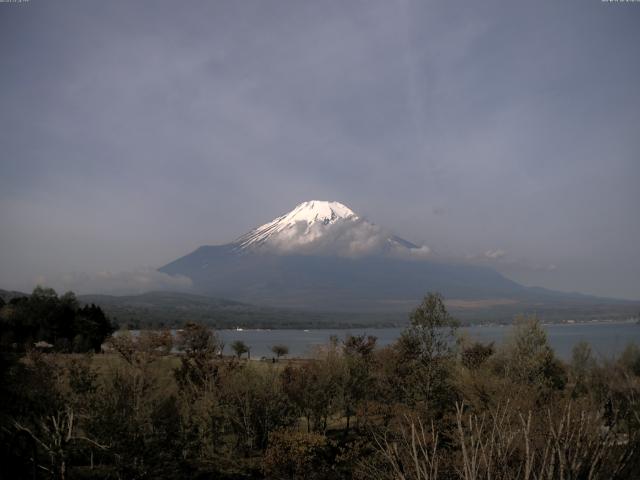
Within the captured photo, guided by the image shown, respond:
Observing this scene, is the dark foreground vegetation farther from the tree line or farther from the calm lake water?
the tree line

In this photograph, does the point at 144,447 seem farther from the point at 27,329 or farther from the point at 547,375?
the point at 27,329

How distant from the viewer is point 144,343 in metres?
23.8

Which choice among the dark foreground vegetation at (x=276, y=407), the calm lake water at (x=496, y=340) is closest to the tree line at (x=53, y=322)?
the calm lake water at (x=496, y=340)

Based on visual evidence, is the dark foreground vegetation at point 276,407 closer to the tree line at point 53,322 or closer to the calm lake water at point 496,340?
the calm lake water at point 496,340

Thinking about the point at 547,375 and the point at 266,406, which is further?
the point at 547,375

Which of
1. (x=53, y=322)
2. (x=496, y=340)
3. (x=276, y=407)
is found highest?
(x=53, y=322)

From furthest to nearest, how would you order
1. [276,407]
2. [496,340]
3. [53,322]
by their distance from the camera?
[496,340], [53,322], [276,407]

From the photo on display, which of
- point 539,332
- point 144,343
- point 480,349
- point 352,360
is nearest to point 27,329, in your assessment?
point 144,343

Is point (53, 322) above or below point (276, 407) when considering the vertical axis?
above

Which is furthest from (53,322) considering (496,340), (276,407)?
(496,340)

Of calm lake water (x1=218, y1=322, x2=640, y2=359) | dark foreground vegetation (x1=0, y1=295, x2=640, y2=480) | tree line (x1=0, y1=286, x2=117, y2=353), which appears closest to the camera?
dark foreground vegetation (x1=0, y1=295, x2=640, y2=480)

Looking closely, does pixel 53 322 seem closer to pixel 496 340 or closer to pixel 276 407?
pixel 276 407

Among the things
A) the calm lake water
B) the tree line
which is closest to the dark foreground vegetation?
the calm lake water

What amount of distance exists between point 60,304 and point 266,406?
46.9 m
